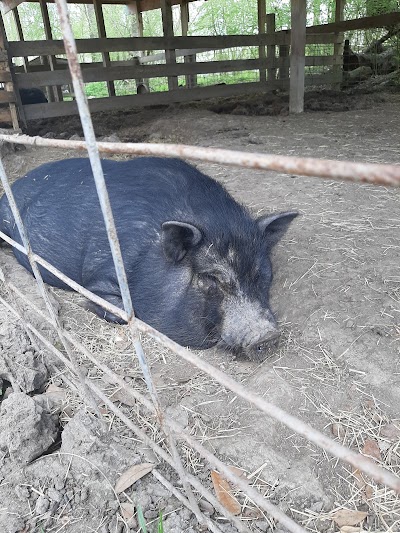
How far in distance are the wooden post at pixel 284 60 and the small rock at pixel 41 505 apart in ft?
36.1

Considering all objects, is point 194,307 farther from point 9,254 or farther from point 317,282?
point 9,254

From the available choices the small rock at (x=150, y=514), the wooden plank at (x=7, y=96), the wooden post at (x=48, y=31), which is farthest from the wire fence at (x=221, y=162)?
the wooden post at (x=48, y=31)

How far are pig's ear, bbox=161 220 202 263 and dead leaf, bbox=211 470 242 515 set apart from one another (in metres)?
1.22

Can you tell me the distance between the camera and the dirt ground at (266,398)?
6.11ft

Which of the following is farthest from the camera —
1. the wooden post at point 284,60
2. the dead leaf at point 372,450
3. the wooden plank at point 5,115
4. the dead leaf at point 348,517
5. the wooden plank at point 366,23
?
the wooden post at point 284,60

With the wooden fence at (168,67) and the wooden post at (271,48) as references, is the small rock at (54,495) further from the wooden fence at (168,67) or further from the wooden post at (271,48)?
the wooden post at (271,48)

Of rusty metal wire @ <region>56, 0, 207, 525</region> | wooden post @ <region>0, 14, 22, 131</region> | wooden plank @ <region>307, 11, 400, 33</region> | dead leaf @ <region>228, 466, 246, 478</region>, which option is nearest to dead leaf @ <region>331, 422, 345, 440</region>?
dead leaf @ <region>228, 466, 246, 478</region>

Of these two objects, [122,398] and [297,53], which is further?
[297,53]

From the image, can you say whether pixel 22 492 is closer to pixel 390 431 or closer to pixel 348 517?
pixel 348 517

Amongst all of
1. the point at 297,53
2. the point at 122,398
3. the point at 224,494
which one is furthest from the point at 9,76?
the point at 224,494

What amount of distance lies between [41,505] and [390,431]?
1500 mm

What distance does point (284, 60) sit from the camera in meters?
11.1

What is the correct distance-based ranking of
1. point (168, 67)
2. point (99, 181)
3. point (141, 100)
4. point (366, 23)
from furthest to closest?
point (366, 23), point (168, 67), point (141, 100), point (99, 181)

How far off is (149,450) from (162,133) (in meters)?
6.33
